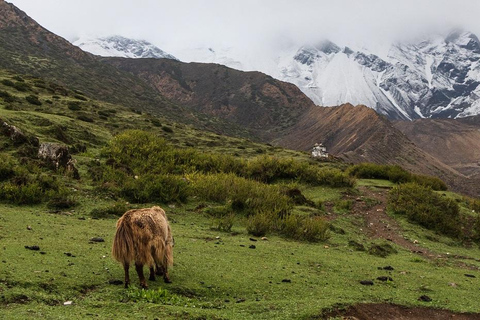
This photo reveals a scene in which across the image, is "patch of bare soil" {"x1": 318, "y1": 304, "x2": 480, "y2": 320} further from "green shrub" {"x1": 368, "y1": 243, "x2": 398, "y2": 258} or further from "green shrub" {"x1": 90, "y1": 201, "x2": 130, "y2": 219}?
"green shrub" {"x1": 90, "y1": 201, "x2": 130, "y2": 219}

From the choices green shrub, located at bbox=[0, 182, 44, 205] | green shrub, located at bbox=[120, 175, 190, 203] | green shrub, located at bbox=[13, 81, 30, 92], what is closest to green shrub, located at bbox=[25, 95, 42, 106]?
green shrub, located at bbox=[13, 81, 30, 92]

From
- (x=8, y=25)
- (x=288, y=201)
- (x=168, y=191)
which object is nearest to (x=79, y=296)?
(x=168, y=191)

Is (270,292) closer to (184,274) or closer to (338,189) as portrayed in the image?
(184,274)

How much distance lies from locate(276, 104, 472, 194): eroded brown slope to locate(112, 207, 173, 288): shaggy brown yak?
269ft

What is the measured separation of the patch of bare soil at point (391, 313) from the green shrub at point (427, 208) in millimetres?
10371

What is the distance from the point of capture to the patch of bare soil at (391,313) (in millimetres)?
7544

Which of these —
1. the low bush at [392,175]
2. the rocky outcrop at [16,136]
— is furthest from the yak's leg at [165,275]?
the low bush at [392,175]

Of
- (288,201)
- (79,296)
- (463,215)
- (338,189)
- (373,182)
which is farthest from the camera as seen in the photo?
(373,182)

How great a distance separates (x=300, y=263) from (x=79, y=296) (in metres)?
5.84

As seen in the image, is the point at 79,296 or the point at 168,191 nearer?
the point at 79,296

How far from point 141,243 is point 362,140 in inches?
4419

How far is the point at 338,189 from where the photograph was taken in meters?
22.7

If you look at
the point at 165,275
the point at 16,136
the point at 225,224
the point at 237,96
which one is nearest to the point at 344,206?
the point at 225,224

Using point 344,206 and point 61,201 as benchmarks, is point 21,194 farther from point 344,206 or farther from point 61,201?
point 344,206
